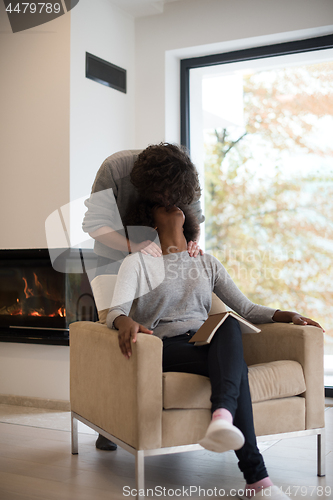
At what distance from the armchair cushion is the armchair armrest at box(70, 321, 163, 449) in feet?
0.16

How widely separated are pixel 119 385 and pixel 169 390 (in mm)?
186

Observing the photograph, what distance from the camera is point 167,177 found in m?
2.11

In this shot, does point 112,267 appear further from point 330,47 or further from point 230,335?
point 330,47

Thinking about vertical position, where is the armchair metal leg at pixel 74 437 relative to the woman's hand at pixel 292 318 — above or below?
below

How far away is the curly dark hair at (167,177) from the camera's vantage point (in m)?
2.11

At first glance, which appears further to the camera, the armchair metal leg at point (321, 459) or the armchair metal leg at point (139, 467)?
the armchair metal leg at point (321, 459)

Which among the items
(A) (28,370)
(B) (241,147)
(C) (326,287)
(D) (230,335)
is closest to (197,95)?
(B) (241,147)

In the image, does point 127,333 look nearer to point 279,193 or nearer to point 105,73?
point 279,193

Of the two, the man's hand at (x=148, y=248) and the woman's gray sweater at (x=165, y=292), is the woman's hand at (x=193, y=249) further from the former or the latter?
the man's hand at (x=148, y=248)

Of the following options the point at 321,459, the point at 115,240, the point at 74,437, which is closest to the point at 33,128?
the point at 115,240

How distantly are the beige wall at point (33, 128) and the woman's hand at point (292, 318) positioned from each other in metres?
1.67

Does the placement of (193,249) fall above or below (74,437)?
above

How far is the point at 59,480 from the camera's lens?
6.18ft

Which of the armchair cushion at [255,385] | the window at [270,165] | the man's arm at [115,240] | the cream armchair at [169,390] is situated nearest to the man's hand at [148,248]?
the man's arm at [115,240]
